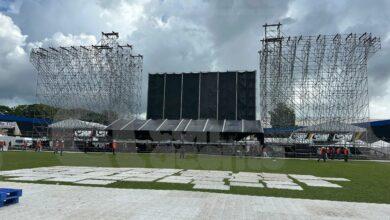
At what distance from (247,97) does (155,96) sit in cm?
1195

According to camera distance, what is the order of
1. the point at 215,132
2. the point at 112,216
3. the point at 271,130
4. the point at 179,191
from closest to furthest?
the point at 112,216 → the point at 179,191 → the point at 215,132 → the point at 271,130

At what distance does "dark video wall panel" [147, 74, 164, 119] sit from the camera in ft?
169

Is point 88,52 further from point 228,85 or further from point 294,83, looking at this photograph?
point 294,83

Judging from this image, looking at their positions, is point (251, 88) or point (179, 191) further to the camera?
point (251, 88)

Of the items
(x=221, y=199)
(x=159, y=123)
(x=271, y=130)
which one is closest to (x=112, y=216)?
(x=221, y=199)

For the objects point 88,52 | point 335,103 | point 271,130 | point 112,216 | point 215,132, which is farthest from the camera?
point 88,52

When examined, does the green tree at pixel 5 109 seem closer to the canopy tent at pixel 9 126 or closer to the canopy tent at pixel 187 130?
the canopy tent at pixel 9 126

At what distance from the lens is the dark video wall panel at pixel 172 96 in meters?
50.8

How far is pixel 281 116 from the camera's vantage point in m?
50.8

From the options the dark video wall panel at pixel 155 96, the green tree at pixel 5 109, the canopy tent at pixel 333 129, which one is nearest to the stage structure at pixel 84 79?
the dark video wall panel at pixel 155 96

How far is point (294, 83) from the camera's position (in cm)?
4959

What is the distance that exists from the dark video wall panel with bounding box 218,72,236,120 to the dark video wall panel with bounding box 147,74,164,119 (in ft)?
25.1

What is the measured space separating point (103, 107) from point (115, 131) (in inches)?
497

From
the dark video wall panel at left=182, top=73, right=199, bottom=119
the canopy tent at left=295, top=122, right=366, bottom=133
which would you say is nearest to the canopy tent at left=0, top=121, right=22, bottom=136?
the dark video wall panel at left=182, top=73, right=199, bottom=119
